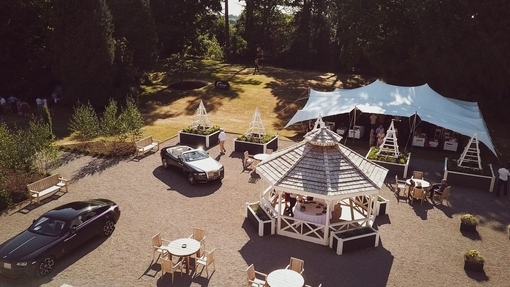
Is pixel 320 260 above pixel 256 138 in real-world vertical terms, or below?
below

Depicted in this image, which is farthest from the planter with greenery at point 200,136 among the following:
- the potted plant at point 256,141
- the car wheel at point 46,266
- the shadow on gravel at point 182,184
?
the car wheel at point 46,266

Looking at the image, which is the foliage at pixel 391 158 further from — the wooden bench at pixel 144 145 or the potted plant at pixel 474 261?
the wooden bench at pixel 144 145

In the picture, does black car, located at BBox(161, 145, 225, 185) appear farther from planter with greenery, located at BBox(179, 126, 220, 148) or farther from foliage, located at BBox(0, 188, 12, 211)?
foliage, located at BBox(0, 188, 12, 211)

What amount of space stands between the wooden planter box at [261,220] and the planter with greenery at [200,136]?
954cm

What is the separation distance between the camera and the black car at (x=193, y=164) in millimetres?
18766

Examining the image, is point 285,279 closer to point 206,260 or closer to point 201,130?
point 206,260

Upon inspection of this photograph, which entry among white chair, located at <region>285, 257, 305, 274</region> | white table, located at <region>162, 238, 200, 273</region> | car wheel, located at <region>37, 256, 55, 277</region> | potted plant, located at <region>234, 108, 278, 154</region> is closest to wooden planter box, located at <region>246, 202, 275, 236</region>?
white table, located at <region>162, 238, 200, 273</region>

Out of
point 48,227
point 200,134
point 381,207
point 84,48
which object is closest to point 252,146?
point 200,134

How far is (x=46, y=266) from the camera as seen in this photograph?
12.3 metres

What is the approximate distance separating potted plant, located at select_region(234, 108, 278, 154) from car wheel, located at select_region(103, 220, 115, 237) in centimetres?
1047

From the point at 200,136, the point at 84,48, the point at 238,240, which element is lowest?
the point at 238,240

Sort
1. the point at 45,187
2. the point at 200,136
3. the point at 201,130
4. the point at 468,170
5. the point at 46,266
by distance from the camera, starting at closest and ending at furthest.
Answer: the point at 46,266
the point at 45,187
the point at 468,170
the point at 200,136
the point at 201,130

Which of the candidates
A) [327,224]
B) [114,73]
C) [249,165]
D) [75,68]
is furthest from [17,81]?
[327,224]

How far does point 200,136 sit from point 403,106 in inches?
513
